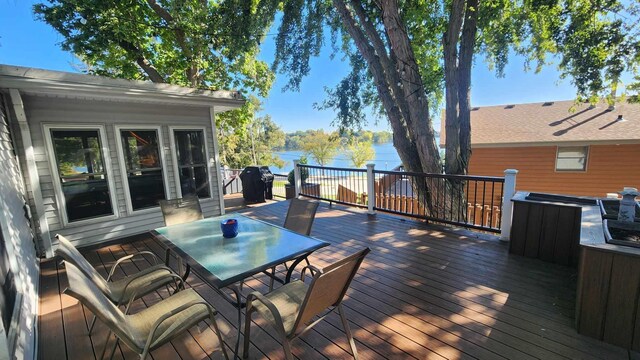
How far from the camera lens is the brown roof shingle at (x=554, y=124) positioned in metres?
7.93

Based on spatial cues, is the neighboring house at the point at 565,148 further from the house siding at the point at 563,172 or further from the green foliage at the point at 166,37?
the green foliage at the point at 166,37

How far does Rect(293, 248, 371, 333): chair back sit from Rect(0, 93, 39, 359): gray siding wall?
163cm

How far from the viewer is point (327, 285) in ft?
5.10

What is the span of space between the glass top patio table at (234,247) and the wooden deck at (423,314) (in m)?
0.65

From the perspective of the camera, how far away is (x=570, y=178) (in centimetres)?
846

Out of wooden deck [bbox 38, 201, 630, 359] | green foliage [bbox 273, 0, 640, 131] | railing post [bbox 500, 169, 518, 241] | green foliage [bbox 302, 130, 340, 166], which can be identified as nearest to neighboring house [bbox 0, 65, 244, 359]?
wooden deck [bbox 38, 201, 630, 359]

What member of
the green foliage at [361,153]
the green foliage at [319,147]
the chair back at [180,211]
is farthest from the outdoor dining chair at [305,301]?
the green foliage at [319,147]

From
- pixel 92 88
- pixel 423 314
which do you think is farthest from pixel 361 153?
pixel 423 314

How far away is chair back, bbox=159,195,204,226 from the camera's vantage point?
3250 mm

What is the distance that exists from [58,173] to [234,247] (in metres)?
3.49


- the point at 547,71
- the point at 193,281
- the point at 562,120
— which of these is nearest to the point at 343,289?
the point at 193,281

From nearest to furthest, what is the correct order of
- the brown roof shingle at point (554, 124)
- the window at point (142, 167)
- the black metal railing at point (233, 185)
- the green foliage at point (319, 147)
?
the window at point (142, 167), the brown roof shingle at point (554, 124), the black metal railing at point (233, 185), the green foliage at point (319, 147)

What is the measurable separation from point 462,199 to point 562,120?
23.7 feet

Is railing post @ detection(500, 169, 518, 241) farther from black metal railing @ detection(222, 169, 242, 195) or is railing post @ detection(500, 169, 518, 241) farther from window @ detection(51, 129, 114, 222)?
black metal railing @ detection(222, 169, 242, 195)
